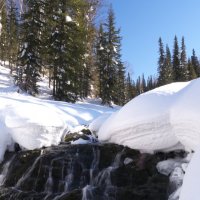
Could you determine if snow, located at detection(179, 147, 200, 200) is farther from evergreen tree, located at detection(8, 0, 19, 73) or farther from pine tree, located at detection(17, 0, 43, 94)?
evergreen tree, located at detection(8, 0, 19, 73)

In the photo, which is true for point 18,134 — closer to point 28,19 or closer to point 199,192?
point 199,192

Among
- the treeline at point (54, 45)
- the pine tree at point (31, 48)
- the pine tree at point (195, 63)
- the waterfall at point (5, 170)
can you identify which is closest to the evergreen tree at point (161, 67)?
the pine tree at point (195, 63)

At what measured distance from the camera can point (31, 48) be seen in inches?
984

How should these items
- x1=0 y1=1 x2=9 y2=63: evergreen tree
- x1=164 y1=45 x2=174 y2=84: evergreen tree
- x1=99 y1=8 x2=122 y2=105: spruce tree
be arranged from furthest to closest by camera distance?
x1=164 y1=45 x2=174 y2=84: evergreen tree, x1=0 y1=1 x2=9 y2=63: evergreen tree, x1=99 y1=8 x2=122 y2=105: spruce tree

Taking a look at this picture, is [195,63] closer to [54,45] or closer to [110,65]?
[110,65]

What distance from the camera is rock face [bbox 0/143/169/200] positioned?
679cm

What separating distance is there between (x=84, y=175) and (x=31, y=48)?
1845cm

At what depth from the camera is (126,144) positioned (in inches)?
315

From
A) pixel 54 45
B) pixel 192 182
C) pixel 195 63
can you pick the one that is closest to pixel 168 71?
pixel 195 63

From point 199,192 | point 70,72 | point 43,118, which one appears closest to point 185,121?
point 199,192

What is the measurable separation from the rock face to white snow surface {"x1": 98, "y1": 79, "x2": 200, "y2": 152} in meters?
0.27

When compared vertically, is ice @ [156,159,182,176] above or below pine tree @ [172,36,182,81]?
below

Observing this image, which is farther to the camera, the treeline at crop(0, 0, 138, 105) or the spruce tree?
the spruce tree

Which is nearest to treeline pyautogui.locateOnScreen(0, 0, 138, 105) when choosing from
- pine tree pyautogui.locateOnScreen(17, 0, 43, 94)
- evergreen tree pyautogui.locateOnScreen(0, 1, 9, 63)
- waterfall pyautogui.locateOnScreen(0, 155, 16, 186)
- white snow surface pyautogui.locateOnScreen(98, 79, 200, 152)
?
pine tree pyautogui.locateOnScreen(17, 0, 43, 94)
